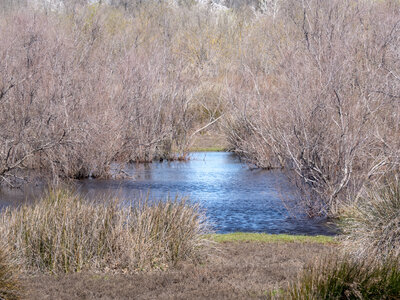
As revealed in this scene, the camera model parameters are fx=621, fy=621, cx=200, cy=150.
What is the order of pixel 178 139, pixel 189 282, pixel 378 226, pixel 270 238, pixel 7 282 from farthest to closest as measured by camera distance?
pixel 178 139
pixel 270 238
pixel 378 226
pixel 189 282
pixel 7 282

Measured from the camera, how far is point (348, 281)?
7.34 metres

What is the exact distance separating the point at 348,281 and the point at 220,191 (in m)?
14.4

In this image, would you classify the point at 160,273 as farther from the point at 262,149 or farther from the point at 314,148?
the point at 262,149

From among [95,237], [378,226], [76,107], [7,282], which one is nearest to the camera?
[7,282]

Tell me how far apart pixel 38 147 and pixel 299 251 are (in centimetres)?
1188

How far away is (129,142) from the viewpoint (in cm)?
2681

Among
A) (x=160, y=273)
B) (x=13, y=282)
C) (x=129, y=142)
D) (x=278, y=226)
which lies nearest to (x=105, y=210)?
(x=160, y=273)

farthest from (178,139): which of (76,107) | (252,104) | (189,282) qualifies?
(189,282)

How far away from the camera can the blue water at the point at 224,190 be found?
15992 mm

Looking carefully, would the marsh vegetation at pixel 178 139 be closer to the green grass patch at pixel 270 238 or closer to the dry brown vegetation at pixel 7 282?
the dry brown vegetation at pixel 7 282

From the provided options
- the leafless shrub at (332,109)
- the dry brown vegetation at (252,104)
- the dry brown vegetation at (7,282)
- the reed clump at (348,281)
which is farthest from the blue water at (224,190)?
the reed clump at (348,281)

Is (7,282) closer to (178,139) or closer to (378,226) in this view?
(378,226)

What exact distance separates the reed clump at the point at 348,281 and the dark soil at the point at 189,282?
65cm

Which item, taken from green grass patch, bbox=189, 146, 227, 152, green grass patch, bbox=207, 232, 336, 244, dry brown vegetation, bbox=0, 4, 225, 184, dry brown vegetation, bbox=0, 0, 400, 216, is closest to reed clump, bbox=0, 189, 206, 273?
green grass patch, bbox=207, 232, 336, 244
